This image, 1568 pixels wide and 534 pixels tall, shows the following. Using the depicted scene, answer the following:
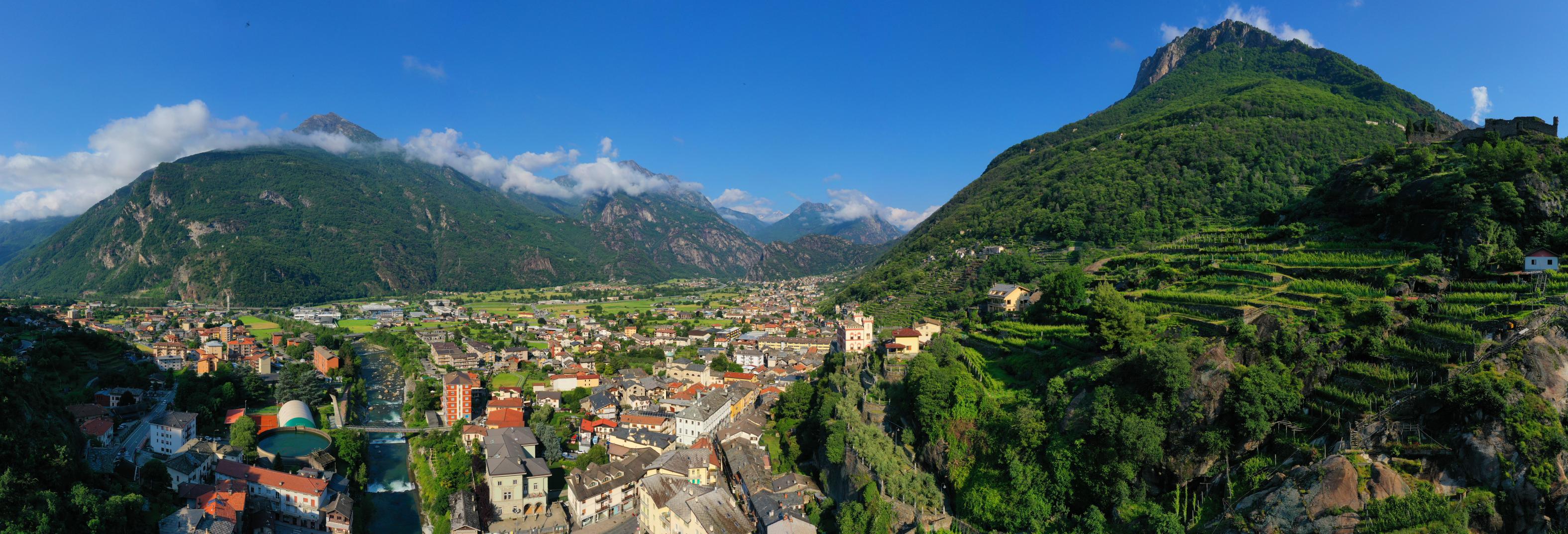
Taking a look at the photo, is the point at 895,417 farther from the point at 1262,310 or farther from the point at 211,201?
the point at 211,201

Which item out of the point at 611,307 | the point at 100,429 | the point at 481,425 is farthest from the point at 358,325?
the point at 481,425

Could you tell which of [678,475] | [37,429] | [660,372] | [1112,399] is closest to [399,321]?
[660,372]

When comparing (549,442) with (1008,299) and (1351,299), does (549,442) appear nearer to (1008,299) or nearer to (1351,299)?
(1008,299)

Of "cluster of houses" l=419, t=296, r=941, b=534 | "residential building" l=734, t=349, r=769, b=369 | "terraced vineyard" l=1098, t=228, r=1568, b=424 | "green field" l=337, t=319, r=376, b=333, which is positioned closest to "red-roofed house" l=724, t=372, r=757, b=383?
"cluster of houses" l=419, t=296, r=941, b=534

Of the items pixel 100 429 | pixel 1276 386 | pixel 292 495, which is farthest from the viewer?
pixel 100 429

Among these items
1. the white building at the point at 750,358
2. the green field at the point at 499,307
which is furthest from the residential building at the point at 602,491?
the green field at the point at 499,307
